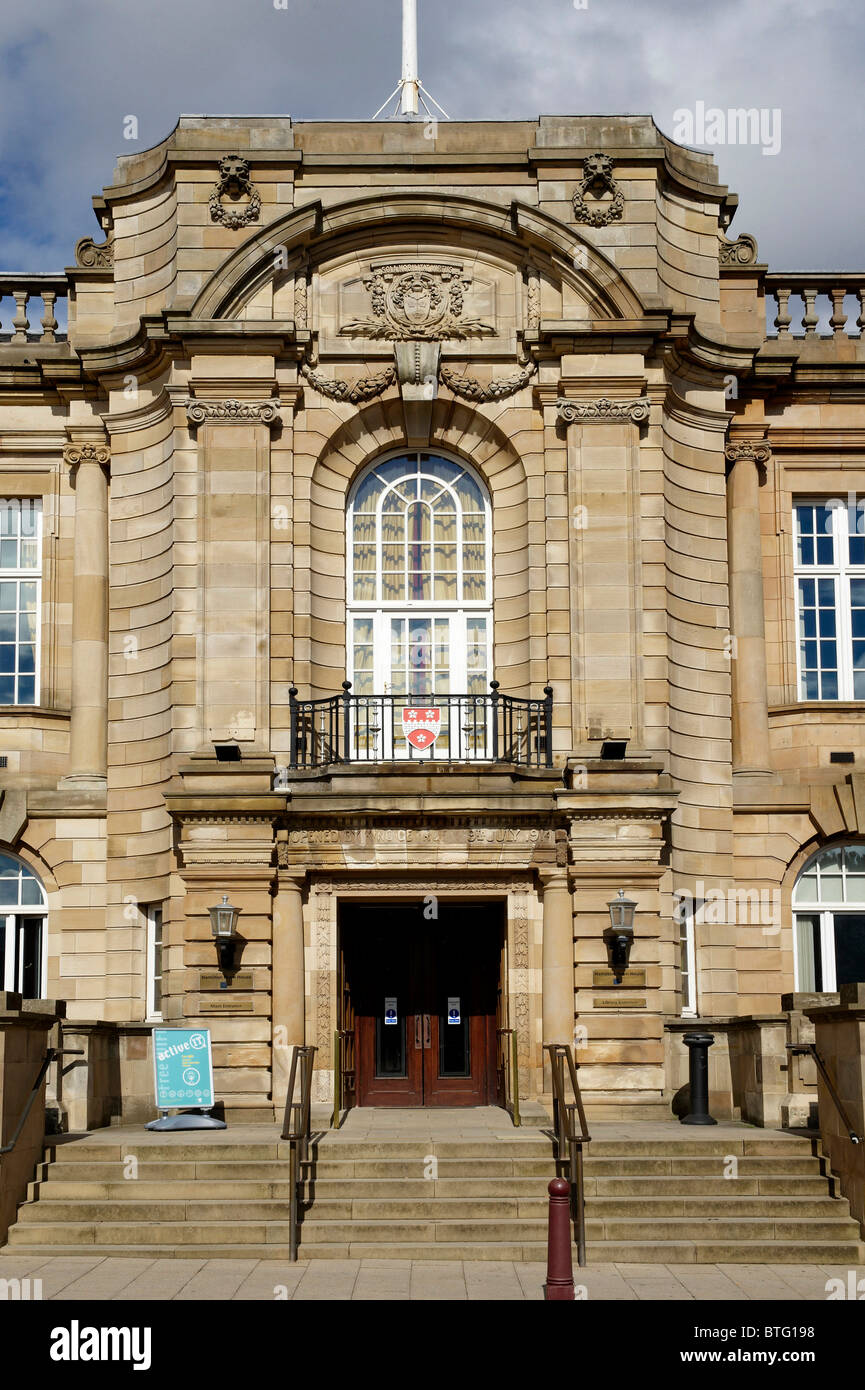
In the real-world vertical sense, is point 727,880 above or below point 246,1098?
above

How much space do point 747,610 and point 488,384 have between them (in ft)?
15.0

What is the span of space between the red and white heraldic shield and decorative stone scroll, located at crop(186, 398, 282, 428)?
156 inches

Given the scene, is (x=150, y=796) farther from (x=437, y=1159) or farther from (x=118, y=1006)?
(x=437, y=1159)

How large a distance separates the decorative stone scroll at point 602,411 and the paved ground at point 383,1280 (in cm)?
1046

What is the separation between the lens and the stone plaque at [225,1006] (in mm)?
20375

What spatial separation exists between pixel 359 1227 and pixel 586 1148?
2.61 meters

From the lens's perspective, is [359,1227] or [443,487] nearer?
[359,1227]

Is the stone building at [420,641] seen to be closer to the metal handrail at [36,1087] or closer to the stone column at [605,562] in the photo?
the stone column at [605,562]

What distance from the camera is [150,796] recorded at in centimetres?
2205

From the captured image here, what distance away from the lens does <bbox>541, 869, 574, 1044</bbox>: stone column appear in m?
20.4

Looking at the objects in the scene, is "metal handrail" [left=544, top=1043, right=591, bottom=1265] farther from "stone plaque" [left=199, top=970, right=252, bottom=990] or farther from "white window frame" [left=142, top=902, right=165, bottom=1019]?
"white window frame" [left=142, top=902, right=165, bottom=1019]
